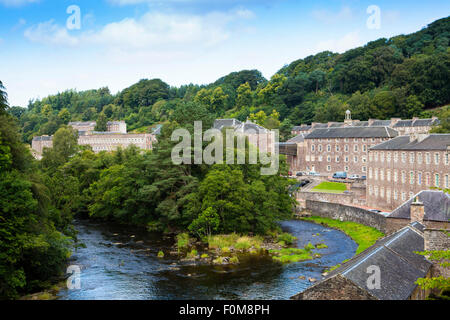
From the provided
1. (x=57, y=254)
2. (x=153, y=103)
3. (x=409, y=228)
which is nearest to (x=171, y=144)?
(x=57, y=254)

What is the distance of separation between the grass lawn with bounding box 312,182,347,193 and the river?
1689cm

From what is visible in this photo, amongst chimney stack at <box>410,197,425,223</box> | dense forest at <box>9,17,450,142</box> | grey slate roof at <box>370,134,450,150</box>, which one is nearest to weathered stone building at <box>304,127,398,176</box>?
grey slate roof at <box>370,134,450,150</box>

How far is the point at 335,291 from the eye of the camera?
15.8m

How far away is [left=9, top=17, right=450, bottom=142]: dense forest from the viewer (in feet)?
289

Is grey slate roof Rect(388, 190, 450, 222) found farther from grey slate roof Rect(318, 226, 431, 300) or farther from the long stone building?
the long stone building

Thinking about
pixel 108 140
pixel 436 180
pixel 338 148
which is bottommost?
pixel 436 180

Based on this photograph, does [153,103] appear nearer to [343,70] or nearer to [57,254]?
[343,70]

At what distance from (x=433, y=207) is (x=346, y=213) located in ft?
55.2

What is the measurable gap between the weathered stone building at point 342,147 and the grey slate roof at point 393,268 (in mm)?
44221

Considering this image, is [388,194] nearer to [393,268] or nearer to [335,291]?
[393,268]

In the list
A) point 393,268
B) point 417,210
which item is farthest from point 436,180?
point 393,268

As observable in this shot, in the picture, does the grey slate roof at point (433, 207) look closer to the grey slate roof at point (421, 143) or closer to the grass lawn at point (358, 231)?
the grass lawn at point (358, 231)

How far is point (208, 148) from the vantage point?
153ft

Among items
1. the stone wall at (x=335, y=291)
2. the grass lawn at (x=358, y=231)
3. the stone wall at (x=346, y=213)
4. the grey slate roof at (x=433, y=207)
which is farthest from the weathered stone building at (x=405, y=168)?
the stone wall at (x=335, y=291)
